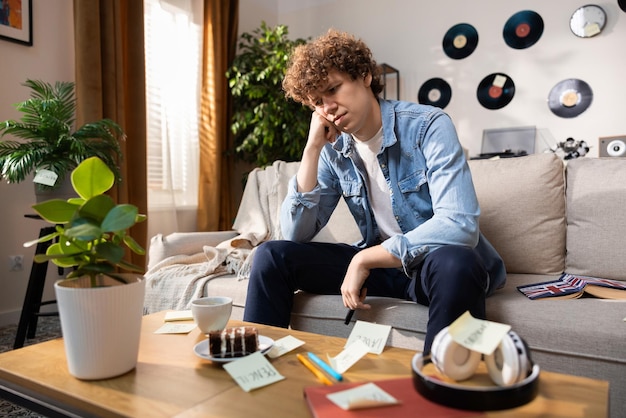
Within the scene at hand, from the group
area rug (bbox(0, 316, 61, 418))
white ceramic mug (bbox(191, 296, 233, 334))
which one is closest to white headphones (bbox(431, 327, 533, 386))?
white ceramic mug (bbox(191, 296, 233, 334))

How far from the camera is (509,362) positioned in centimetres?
62

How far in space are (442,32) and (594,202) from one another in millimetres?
2631

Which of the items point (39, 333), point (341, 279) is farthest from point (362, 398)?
point (39, 333)

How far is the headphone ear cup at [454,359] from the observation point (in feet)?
2.17

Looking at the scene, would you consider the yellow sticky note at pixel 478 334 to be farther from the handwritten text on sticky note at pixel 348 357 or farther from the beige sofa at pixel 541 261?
the beige sofa at pixel 541 261

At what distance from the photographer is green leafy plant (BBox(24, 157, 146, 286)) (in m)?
0.72

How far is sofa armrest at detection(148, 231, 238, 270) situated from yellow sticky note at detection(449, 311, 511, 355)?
4.86 ft

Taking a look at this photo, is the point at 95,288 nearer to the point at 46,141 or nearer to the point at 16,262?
the point at 46,141

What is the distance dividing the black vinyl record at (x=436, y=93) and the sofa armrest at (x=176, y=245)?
2.43 metres

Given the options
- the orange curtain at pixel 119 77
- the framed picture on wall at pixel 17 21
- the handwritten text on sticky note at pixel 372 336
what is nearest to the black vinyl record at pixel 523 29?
the orange curtain at pixel 119 77

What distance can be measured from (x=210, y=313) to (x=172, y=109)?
2601 millimetres

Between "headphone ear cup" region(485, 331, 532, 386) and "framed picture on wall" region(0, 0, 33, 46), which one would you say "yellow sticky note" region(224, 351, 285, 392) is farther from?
"framed picture on wall" region(0, 0, 33, 46)

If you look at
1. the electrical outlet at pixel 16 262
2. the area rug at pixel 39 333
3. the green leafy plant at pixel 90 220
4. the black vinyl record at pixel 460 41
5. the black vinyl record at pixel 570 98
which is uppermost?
the black vinyl record at pixel 460 41

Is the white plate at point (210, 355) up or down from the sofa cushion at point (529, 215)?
down
